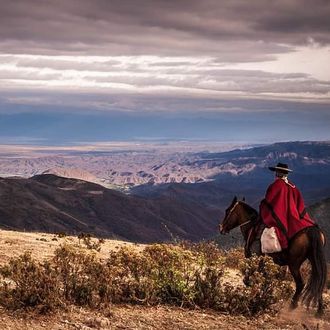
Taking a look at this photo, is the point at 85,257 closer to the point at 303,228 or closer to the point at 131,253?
the point at 131,253

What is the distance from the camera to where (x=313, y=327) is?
34.4 feet

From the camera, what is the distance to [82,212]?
6058 inches

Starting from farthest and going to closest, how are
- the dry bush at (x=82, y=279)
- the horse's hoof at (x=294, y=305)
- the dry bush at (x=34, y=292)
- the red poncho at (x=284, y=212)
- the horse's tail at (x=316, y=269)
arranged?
the red poncho at (x=284, y=212) < the horse's hoof at (x=294, y=305) < the horse's tail at (x=316, y=269) < the dry bush at (x=82, y=279) < the dry bush at (x=34, y=292)

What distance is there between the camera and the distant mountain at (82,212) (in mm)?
119425

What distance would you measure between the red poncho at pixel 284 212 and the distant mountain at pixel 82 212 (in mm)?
90114

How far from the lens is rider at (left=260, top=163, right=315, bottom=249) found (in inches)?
465

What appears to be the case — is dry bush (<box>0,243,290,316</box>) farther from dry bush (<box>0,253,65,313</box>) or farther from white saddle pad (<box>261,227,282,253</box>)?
white saddle pad (<box>261,227,282,253</box>)

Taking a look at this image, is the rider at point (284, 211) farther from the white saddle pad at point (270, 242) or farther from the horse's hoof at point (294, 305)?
the horse's hoof at point (294, 305)

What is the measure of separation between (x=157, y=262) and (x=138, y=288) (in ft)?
2.43

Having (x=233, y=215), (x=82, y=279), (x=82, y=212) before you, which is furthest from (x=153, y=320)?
(x=82, y=212)

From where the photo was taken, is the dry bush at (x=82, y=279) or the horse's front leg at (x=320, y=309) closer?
the dry bush at (x=82, y=279)

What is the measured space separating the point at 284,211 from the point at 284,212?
0.07 feet

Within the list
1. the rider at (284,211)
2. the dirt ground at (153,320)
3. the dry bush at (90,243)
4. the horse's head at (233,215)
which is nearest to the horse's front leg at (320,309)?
the dirt ground at (153,320)

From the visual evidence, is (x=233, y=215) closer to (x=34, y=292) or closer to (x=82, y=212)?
(x=34, y=292)
